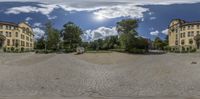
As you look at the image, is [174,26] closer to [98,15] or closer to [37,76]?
[98,15]

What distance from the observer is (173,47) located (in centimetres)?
397

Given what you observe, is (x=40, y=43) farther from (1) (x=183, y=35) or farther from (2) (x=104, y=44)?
(1) (x=183, y=35)

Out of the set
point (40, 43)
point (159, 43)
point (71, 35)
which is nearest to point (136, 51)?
point (159, 43)

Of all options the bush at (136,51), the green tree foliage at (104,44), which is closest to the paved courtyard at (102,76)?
the bush at (136,51)

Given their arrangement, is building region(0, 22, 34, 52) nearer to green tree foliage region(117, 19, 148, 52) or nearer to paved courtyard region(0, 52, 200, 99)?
paved courtyard region(0, 52, 200, 99)

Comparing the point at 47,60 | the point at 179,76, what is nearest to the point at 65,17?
the point at 47,60

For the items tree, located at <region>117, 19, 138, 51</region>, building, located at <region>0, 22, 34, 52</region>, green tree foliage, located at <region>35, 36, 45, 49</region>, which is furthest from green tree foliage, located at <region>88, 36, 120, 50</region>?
building, located at <region>0, 22, 34, 52</region>

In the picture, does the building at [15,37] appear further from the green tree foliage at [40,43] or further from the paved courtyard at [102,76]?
the paved courtyard at [102,76]

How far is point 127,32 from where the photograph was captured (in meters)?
3.84

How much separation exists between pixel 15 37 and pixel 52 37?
0.35m

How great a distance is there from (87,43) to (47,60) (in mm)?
546

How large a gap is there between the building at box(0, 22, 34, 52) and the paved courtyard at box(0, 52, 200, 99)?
243mm

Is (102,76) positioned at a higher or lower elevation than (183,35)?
lower

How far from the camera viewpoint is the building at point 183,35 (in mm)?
3775
